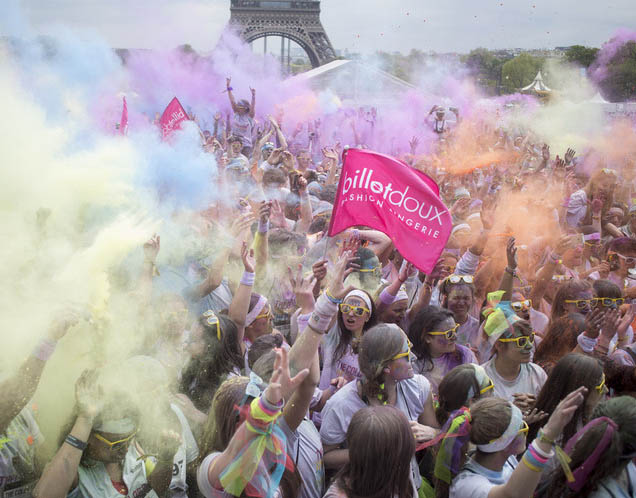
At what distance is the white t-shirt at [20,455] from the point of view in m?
2.51

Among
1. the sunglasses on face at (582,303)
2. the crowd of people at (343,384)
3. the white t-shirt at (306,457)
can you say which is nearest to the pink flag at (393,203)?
the crowd of people at (343,384)

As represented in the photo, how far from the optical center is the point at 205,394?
11.5 feet

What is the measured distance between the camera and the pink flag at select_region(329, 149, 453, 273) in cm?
415

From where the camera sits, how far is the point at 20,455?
8.34 ft

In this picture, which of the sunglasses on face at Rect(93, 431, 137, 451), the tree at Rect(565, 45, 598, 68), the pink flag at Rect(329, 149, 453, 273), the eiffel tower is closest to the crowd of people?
the sunglasses on face at Rect(93, 431, 137, 451)

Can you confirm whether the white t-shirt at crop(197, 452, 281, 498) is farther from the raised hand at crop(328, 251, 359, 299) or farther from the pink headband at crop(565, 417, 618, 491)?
the pink headband at crop(565, 417, 618, 491)

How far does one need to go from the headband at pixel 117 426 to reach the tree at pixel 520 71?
43955mm

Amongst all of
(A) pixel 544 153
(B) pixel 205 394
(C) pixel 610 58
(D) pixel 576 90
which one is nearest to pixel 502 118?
(D) pixel 576 90

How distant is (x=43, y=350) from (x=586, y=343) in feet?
11.8

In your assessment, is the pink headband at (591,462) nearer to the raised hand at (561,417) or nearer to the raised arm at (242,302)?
the raised hand at (561,417)

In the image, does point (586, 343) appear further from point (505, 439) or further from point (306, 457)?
point (306, 457)

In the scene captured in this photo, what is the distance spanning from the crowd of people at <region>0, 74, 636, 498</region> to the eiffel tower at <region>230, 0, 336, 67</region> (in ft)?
156

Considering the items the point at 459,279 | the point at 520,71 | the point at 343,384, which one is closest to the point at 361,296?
the point at 343,384

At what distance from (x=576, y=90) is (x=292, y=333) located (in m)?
22.9
